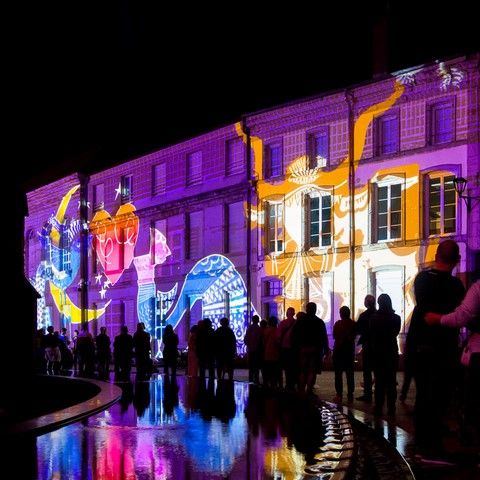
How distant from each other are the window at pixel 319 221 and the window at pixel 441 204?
415 centimetres

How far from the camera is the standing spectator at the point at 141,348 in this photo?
2280cm

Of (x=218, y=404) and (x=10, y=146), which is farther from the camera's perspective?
(x=218, y=404)

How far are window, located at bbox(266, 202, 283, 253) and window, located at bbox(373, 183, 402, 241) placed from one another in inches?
181

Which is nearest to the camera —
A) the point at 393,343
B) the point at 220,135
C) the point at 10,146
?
the point at 10,146

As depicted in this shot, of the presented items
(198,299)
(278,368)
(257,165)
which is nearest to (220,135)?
(257,165)

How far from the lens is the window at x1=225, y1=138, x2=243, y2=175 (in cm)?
3238

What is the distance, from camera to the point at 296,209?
29516mm

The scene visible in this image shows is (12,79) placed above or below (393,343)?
above

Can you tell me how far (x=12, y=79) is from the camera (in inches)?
388

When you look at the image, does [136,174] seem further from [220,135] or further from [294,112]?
[294,112]

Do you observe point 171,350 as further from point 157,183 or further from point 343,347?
point 157,183

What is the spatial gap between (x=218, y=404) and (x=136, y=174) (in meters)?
26.5

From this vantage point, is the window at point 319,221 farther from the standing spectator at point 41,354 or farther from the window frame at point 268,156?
the standing spectator at point 41,354

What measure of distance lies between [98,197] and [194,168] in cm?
901
